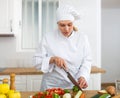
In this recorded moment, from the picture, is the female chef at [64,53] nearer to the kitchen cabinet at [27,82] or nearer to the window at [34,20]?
the kitchen cabinet at [27,82]

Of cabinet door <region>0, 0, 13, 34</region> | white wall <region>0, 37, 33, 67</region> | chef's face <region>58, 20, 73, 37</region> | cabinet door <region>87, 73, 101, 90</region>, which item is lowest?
cabinet door <region>87, 73, 101, 90</region>

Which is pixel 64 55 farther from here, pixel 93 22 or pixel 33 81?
pixel 93 22

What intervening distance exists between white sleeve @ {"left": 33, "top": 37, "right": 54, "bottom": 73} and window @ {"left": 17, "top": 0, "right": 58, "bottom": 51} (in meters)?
1.53

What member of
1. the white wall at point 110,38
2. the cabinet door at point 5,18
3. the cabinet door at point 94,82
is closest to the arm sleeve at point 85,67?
the cabinet door at point 94,82

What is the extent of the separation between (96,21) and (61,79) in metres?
1.68

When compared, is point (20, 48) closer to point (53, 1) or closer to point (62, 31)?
point (53, 1)

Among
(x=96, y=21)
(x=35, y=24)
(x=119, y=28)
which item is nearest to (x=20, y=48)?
(x=35, y=24)

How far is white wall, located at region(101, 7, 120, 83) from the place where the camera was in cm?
593

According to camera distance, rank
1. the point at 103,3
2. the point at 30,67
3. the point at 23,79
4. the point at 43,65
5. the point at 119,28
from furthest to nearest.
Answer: the point at 119,28 → the point at 103,3 → the point at 30,67 → the point at 23,79 → the point at 43,65

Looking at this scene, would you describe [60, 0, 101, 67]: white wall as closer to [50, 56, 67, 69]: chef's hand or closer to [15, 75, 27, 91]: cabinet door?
[15, 75, 27, 91]: cabinet door

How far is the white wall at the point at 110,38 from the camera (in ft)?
19.5

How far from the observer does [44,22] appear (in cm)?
318

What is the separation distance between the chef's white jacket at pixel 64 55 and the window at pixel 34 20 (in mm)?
1515

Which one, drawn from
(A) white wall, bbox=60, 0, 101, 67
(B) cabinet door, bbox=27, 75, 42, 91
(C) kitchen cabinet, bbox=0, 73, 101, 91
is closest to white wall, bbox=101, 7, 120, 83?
(A) white wall, bbox=60, 0, 101, 67
